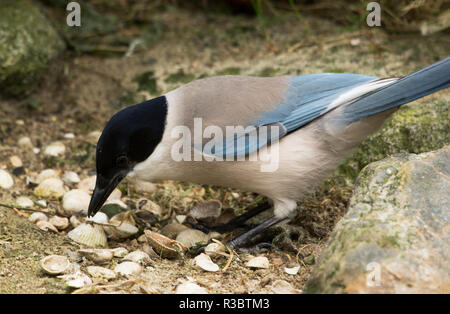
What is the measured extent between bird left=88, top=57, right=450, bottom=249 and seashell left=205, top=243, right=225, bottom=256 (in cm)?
22

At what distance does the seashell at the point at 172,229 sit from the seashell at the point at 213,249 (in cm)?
40

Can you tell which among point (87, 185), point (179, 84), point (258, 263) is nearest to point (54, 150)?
point (87, 185)

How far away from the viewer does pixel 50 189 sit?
3721 mm

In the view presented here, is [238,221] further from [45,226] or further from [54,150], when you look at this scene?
[54,150]

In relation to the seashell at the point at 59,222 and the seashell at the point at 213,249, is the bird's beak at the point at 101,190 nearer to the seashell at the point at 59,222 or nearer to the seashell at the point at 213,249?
the seashell at the point at 59,222

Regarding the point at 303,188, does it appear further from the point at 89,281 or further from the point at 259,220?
the point at 89,281

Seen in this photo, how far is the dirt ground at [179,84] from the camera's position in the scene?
2.79 meters

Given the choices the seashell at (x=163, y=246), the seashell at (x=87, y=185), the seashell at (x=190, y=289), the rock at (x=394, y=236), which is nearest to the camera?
the rock at (x=394, y=236)

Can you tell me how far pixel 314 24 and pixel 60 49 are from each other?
8.04 feet

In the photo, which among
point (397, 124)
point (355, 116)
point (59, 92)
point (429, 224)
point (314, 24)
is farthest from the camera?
point (314, 24)

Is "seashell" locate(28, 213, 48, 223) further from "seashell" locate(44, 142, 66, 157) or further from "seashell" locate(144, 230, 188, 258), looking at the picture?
"seashell" locate(44, 142, 66, 157)

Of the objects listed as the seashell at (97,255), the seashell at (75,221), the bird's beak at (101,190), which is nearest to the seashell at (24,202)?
the seashell at (75,221)
